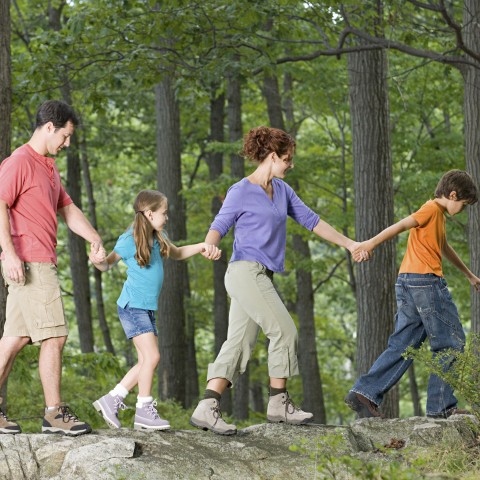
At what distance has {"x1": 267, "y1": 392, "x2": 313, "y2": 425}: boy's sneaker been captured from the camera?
6.80 m

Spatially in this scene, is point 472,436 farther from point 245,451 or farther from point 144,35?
point 144,35

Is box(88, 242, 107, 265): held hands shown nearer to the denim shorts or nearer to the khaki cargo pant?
the denim shorts

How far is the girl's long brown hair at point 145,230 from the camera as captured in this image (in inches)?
252

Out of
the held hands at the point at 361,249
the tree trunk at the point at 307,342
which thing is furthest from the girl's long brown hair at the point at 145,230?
the tree trunk at the point at 307,342

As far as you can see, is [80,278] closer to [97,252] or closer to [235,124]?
[235,124]

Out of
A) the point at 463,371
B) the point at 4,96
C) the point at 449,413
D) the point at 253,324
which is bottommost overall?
the point at 449,413

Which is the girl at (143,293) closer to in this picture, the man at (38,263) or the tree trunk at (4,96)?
the man at (38,263)

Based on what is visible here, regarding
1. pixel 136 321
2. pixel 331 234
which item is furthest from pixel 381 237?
pixel 136 321

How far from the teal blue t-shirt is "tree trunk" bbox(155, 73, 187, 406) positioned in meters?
9.91

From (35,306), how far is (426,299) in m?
3.13

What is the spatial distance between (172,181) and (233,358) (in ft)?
34.2

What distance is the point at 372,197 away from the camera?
1013 cm

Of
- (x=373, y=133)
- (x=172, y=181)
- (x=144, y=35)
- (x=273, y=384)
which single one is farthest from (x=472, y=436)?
(x=172, y=181)

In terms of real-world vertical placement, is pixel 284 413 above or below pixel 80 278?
below
